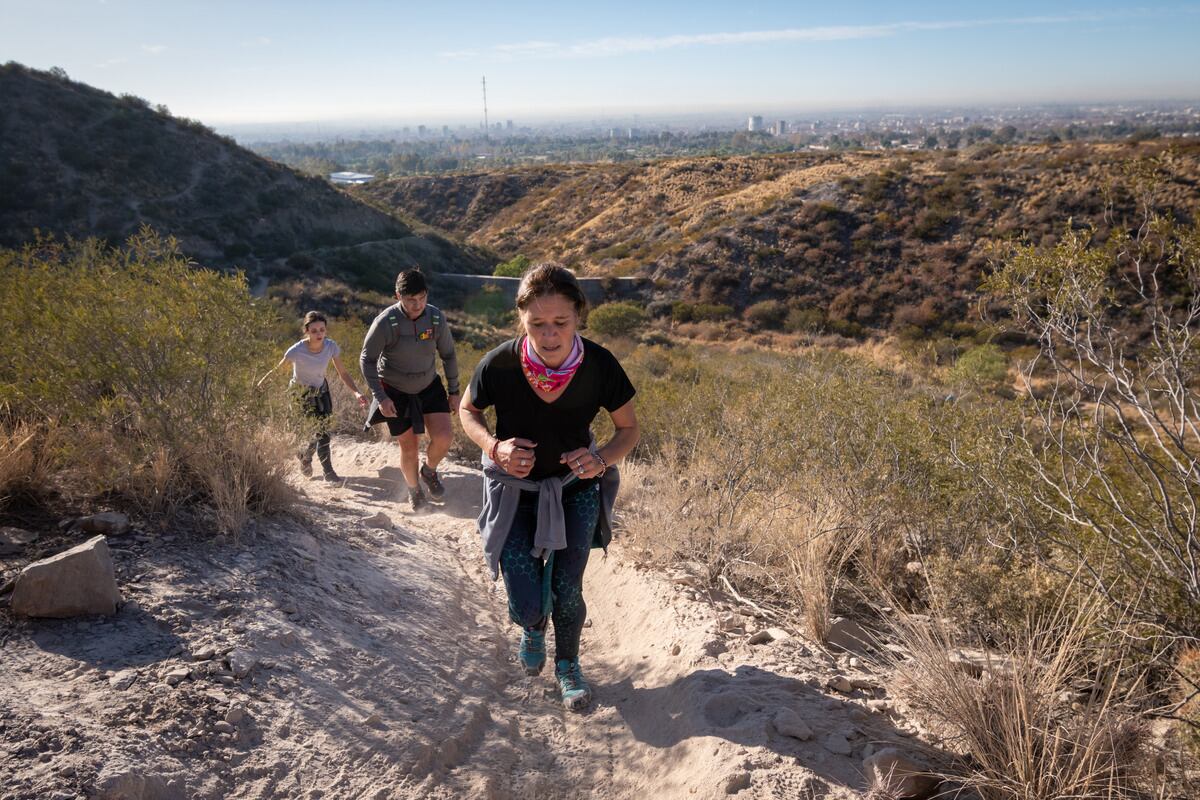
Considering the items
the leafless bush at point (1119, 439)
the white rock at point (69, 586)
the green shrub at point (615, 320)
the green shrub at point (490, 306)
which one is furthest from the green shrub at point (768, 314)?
the white rock at point (69, 586)

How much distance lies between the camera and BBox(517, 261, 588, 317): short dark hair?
2.56 m

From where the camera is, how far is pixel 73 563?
2.63 metres

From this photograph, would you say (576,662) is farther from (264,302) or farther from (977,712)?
(264,302)

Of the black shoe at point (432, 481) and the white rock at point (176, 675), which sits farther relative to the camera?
the black shoe at point (432, 481)

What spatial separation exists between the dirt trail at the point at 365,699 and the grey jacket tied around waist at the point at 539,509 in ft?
2.19

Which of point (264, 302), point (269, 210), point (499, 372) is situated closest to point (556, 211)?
point (269, 210)

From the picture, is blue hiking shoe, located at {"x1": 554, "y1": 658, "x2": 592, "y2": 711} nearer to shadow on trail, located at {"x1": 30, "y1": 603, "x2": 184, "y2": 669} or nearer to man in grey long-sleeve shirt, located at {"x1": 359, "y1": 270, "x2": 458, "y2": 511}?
shadow on trail, located at {"x1": 30, "y1": 603, "x2": 184, "y2": 669}

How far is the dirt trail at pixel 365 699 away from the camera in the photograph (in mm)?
2180

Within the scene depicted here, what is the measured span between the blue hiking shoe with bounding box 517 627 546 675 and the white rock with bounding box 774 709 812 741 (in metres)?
1.01

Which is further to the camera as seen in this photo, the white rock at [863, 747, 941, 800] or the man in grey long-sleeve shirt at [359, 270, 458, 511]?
the man in grey long-sleeve shirt at [359, 270, 458, 511]

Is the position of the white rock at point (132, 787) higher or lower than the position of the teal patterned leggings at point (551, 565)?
lower

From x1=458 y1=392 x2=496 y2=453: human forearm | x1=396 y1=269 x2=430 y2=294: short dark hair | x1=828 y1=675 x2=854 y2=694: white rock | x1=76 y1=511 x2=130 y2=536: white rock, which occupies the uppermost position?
x1=396 y1=269 x2=430 y2=294: short dark hair

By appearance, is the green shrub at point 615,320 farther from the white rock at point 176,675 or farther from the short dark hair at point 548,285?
the white rock at point 176,675

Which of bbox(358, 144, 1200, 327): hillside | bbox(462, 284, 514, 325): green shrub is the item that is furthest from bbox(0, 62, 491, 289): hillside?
bbox(358, 144, 1200, 327): hillside
